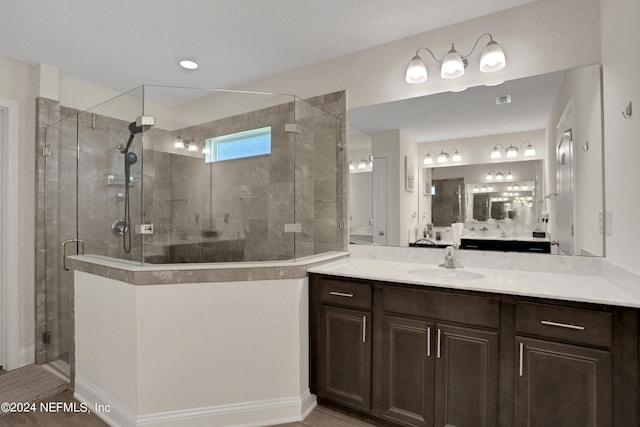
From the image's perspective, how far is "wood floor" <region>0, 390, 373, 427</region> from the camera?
1920 mm

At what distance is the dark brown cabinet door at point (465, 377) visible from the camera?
1541 mm

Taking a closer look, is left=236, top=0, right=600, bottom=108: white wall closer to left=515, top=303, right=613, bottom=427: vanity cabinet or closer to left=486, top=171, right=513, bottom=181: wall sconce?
left=486, top=171, right=513, bottom=181: wall sconce

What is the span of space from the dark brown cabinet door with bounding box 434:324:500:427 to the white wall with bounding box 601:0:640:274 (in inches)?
29.3

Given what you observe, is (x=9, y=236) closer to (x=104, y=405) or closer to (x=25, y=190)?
(x=25, y=190)

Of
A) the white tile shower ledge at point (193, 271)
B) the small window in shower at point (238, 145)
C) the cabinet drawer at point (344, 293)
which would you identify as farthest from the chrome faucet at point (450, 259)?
the small window in shower at point (238, 145)

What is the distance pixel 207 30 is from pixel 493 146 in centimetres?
218

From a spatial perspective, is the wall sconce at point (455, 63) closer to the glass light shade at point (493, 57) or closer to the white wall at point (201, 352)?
the glass light shade at point (493, 57)

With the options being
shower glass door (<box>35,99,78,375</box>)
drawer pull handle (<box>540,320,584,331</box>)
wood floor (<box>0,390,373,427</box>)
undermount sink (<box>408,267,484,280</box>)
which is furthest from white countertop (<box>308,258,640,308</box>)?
shower glass door (<box>35,99,78,375</box>)

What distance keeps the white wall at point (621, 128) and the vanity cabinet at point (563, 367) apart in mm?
361

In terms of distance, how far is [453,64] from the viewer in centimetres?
215

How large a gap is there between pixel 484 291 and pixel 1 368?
12.1 feet

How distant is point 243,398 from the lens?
75.4 inches

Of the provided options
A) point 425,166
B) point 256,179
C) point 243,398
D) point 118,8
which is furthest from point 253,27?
point 243,398

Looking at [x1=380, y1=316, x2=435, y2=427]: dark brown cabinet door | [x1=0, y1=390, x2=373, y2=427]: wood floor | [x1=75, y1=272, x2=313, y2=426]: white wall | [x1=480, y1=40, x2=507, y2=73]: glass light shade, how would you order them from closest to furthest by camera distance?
[x1=380, y1=316, x2=435, y2=427]: dark brown cabinet door
[x1=75, y1=272, x2=313, y2=426]: white wall
[x1=0, y1=390, x2=373, y2=427]: wood floor
[x1=480, y1=40, x2=507, y2=73]: glass light shade
